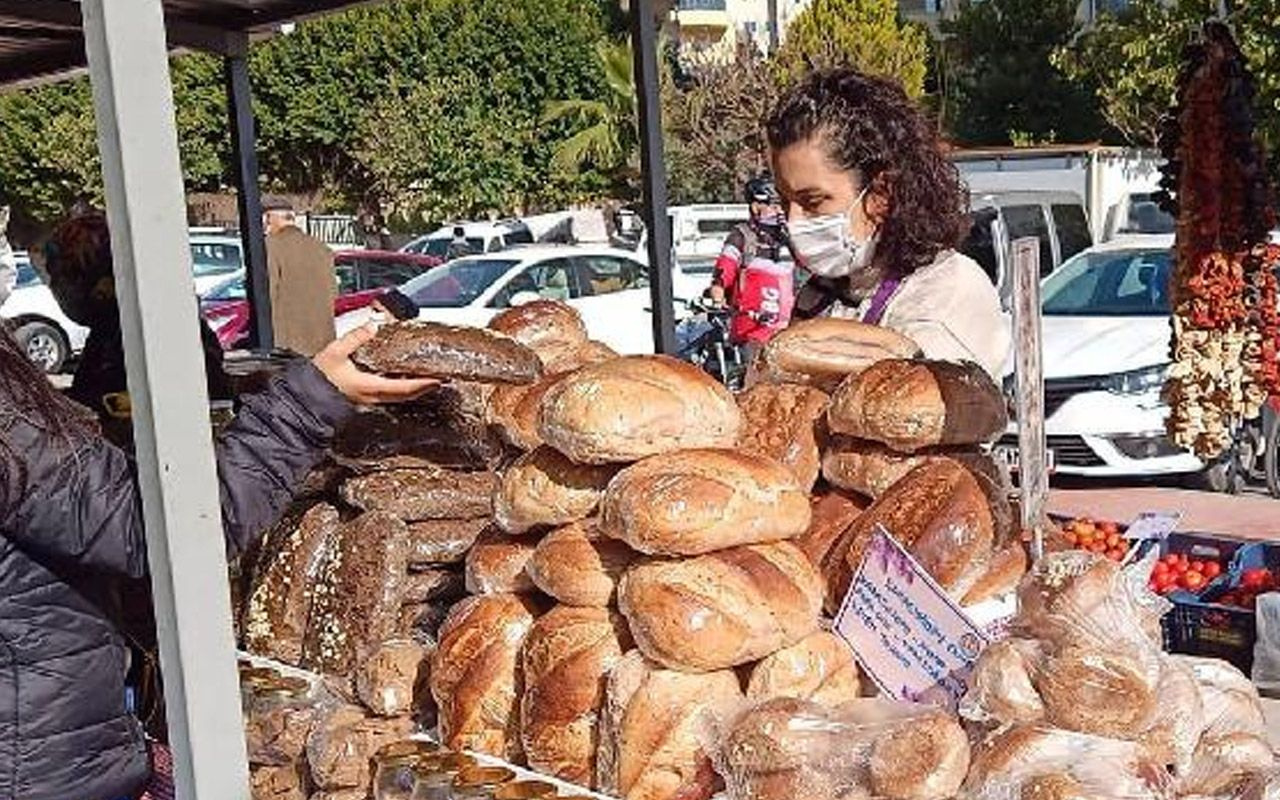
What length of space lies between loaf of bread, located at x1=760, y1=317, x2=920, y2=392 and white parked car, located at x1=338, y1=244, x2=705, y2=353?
1175 cm

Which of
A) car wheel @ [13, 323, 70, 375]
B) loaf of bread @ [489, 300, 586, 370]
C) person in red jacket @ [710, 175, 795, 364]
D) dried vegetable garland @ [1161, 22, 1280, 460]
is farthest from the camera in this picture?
car wheel @ [13, 323, 70, 375]

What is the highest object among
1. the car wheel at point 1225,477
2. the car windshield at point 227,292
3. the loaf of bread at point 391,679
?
the loaf of bread at point 391,679

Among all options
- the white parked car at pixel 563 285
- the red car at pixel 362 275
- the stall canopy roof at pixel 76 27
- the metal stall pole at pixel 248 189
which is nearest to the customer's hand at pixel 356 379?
the stall canopy roof at pixel 76 27

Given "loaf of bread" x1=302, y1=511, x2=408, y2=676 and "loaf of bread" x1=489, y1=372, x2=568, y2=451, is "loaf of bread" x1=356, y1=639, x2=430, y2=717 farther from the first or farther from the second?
"loaf of bread" x1=489, y1=372, x2=568, y2=451

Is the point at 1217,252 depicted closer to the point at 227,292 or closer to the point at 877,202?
the point at 877,202

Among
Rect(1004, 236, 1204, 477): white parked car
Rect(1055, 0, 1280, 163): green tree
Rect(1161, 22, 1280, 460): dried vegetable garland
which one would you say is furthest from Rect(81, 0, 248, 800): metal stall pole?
Rect(1004, 236, 1204, 477): white parked car

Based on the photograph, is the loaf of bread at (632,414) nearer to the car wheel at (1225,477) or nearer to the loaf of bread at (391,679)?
the loaf of bread at (391,679)

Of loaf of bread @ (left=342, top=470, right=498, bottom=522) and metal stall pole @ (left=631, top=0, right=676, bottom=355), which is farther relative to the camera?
metal stall pole @ (left=631, top=0, right=676, bottom=355)

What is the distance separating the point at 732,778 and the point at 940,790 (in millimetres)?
261

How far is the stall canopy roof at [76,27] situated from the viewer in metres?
5.84

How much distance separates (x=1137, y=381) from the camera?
8734 mm

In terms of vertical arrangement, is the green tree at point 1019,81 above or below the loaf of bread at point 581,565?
above

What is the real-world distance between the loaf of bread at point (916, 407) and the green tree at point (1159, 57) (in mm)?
2458

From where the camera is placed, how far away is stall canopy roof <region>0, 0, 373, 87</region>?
5836 mm
